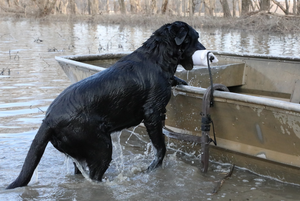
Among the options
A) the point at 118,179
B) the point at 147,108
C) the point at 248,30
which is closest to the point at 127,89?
the point at 147,108

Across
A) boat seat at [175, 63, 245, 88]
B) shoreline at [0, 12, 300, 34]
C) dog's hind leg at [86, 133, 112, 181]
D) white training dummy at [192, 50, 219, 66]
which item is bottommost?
dog's hind leg at [86, 133, 112, 181]

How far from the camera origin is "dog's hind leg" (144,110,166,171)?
11.9ft

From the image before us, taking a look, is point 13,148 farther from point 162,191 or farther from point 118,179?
point 162,191

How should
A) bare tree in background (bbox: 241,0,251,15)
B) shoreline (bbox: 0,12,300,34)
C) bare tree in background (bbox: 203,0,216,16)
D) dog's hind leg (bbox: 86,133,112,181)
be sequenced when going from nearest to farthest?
dog's hind leg (bbox: 86,133,112,181), shoreline (bbox: 0,12,300,34), bare tree in background (bbox: 241,0,251,15), bare tree in background (bbox: 203,0,216,16)

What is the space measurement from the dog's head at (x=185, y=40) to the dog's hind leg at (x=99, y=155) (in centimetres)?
110

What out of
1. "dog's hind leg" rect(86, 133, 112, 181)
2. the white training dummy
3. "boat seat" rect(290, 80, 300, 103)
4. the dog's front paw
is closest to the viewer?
"dog's hind leg" rect(86, 133, 112, 181)

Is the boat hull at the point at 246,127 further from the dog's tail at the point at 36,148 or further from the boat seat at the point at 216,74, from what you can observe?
the boat seat at the point at 216,74

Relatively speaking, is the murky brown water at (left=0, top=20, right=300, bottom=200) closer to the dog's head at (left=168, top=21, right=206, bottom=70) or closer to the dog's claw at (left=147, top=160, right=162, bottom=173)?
the dog's claw at (left=147, top=160, right=162, bottom=173)

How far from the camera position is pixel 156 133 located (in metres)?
3.72

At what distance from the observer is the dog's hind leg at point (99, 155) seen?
3.34 meters

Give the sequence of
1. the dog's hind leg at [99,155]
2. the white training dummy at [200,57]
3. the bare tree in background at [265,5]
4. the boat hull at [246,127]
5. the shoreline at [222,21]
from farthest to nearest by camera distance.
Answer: the bare tree in background at [265,5]
the shoreline at [222,21]
the white training dummy at [200,57]
the boat hull at [246,127]
the dog's hind leg at [99,155]


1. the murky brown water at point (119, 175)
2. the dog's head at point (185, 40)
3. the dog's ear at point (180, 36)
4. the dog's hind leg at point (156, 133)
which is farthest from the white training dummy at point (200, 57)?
the murky brown water at point (119, 175)

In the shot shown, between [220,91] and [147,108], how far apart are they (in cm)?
77

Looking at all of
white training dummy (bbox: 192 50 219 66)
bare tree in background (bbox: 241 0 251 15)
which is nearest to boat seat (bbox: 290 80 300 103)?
white training dummy (bbox: 192 50 219 66)
